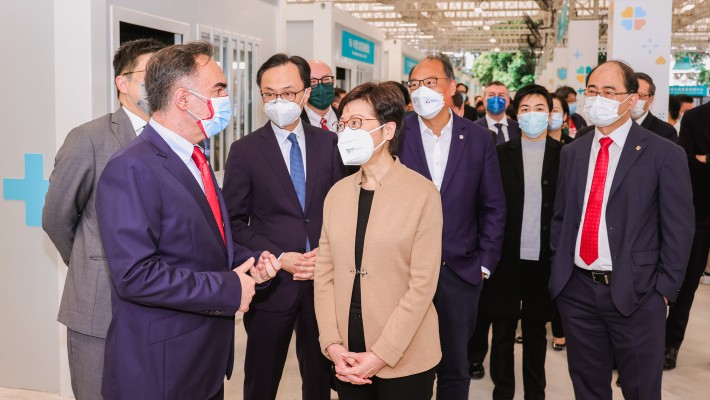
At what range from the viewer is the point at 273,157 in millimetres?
2854

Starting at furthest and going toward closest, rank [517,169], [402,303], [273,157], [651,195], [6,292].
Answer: [6,292], [517,169], [273,157], [651,195], [402,303]

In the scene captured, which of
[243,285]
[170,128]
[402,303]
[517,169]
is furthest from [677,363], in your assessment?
[170,128]

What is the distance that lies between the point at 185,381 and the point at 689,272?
3.86 meters

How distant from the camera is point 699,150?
177 inches

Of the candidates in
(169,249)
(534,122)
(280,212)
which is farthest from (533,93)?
(169,249)

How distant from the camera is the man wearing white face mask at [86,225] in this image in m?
2.42

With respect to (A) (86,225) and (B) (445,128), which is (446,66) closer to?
(B) (445,128)

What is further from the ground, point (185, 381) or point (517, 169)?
point (517, 169)

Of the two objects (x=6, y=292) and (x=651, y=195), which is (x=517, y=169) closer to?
(x=651, y=195)

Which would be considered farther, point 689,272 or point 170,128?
point 689,272

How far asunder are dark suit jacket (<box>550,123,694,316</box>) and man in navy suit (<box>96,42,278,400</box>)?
60.8 inches

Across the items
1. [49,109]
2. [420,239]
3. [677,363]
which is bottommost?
[677,363]

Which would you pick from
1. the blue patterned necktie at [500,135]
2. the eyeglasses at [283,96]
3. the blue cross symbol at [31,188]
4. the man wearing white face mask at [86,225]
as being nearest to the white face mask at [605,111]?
the eyeglasses at [283,96]

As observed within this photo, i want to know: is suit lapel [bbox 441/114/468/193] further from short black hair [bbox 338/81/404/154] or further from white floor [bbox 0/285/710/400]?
white floor [bbox 0/285/710/400]
